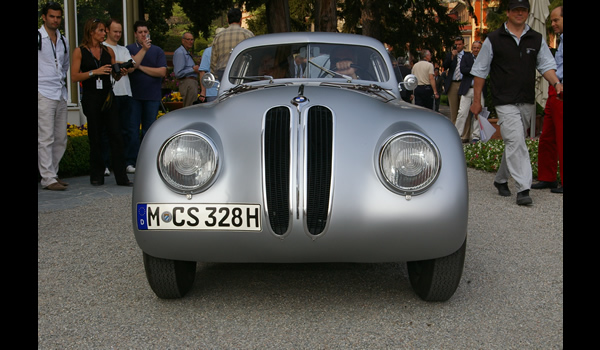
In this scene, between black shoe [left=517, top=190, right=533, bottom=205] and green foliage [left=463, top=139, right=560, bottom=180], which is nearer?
black shoe [left=517, top=190, right=533, bottom=205]

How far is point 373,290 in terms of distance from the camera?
4.04 m

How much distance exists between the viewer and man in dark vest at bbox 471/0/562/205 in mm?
6723

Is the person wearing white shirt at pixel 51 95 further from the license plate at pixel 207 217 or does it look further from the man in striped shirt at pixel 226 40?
the license plate at pixel 207 217

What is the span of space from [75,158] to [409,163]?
6.87 metres

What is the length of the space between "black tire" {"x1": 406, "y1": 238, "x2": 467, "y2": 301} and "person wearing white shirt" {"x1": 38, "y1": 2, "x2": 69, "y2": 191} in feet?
17.3

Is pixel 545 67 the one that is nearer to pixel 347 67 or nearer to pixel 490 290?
pixel 347 67

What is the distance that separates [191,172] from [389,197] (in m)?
1.00

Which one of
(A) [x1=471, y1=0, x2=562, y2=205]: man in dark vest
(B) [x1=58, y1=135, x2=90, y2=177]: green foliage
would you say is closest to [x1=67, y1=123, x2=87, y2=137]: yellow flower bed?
(B) [x1=58, y1=135, x2=90, y2=177]: green foliage

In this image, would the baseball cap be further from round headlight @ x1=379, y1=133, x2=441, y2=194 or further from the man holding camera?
the man holding camera

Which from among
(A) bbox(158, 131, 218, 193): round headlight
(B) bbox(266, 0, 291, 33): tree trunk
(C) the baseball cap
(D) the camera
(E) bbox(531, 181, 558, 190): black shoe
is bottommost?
(E) bbox(531, 181, 558, 190): black shoe

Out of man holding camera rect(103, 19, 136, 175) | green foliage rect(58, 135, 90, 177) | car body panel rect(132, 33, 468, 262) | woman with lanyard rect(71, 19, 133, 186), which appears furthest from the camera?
green foliage rect(58, 135, 90, 177)

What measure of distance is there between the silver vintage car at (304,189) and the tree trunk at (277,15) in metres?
14.7
